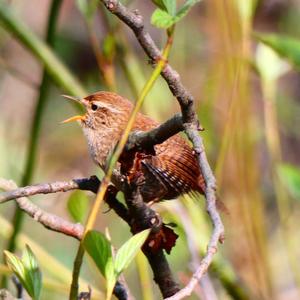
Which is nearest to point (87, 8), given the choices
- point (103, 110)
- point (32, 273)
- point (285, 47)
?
point (103, 110)

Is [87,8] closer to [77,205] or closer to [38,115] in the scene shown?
[38,115]

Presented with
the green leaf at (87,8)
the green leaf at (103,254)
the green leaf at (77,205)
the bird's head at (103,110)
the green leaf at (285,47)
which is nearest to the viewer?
the green leaf at (103,254)

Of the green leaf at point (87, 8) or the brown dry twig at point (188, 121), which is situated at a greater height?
the green leaf at point (87, 8)

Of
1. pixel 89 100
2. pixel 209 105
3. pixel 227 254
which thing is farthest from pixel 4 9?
pixel 227 254

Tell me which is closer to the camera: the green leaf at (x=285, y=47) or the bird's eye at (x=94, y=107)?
the green leaf at (x=285, y=47)

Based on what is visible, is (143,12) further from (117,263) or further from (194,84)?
(117,263)

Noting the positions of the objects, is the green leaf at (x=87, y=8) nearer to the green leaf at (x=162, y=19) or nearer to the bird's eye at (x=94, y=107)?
the bird's eye at (x=94, y=107)

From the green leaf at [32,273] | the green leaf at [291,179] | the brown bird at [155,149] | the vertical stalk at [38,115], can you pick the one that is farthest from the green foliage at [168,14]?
the vertical stalk at [38,115]
